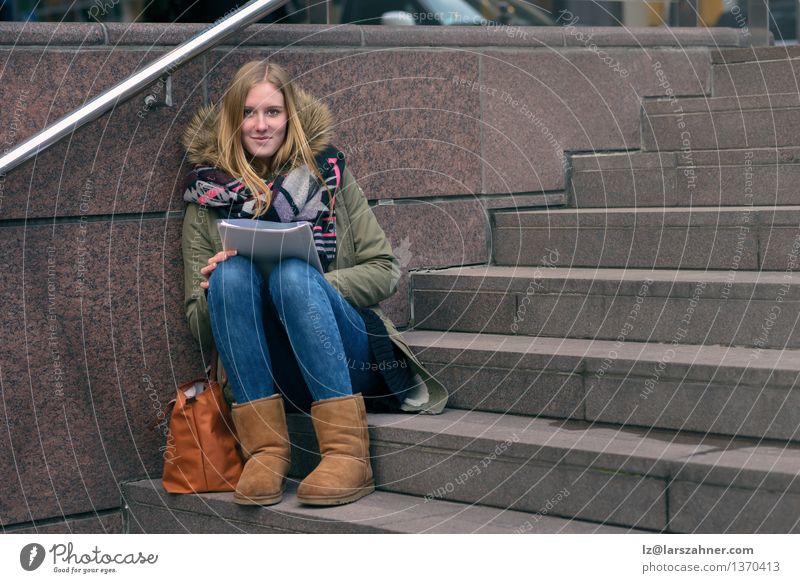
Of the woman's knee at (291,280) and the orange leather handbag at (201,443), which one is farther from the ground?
the woman's knee at (291,280)

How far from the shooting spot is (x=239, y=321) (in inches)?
151

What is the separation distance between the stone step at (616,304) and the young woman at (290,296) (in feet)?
1.63

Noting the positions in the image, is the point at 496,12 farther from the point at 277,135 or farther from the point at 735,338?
the point at 735,338

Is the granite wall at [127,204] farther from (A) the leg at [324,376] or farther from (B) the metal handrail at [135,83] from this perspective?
(A) the leg at [324,376]

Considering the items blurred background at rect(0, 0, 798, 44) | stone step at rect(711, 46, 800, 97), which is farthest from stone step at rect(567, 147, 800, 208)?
blurred background at rect(0, 0, 798, 44)

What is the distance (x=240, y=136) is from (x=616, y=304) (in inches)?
54.9

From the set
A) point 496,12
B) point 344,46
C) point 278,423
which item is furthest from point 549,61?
point 278,423

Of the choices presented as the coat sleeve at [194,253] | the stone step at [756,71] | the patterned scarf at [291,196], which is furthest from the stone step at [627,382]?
the stone step at [756,71]

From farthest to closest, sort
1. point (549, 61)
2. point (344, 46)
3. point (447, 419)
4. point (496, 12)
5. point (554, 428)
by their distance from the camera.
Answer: point (496, 12) → point (549, 61) → point (344, 46) → point (447, 419) → point (554, 428)

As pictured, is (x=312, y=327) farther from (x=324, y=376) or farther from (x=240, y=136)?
(x=240, y=136)

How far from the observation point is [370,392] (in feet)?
13.8

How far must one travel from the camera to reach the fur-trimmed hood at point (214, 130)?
4180mm

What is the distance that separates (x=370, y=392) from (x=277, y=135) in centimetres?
92

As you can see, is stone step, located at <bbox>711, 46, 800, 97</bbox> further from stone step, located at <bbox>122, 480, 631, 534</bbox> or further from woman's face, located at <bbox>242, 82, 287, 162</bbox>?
stone step, located at <bbox>122, 480, 631, 534</bbox>
